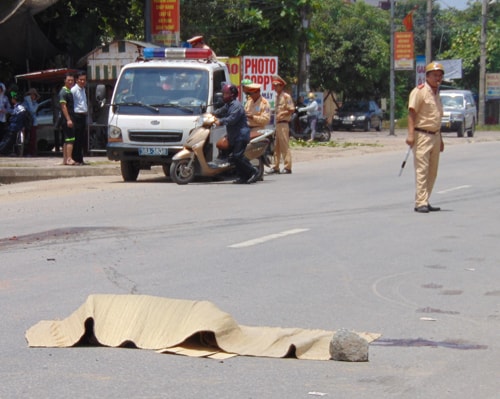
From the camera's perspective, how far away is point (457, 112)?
43906mm

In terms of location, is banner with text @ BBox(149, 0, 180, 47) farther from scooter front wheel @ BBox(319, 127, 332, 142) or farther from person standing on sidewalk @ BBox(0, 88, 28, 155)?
scooter front wheel @ BBox(319, 127, 332, 142)

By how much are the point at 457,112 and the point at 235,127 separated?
27.0 meters

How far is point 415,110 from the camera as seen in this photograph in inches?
553

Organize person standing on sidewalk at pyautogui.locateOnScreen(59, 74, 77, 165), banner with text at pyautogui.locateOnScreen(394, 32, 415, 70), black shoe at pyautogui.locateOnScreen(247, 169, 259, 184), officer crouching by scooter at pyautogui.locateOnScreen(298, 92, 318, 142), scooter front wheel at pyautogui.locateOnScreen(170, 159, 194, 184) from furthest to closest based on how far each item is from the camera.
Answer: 1. banner with text at pyautogui.locateOnScreen(394, 32, 415, 70)
2. officer crouching by scooter at pyautogui.locateOnScreen(298, 92, 318, 142)
3. person standing on sidewalk at pyautogui.locateOnScreen(59, 74, 77, 165)
4. black shoe at pyautogui.locateOnScreen(247, 169, 259, 184)
5. scooter front wheel at pyautogui.locateOnScreen(170, 159, 194, 184)

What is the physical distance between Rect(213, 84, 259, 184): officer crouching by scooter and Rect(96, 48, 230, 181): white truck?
330mm

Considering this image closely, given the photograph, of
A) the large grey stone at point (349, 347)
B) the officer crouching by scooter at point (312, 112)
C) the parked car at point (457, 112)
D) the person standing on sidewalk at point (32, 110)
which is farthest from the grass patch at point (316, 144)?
the large grey stone at point (349, 347)

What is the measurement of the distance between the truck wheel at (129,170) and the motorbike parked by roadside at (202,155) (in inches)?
47.1

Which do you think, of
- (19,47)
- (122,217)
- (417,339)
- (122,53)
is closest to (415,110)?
(122,217)

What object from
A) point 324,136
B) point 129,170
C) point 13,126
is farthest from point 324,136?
point 129,170

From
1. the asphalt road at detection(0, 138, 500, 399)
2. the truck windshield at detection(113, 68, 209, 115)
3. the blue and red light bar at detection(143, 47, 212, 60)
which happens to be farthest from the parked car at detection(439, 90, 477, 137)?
the asphalt road at detection(0, 138, 500, 399)

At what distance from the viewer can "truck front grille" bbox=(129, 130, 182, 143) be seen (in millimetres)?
19062

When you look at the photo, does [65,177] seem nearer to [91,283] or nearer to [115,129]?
[115,129]

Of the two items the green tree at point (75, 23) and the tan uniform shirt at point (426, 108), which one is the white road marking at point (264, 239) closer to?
the tan uniform shirt at point (426, 108)

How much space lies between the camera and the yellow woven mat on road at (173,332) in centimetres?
639
